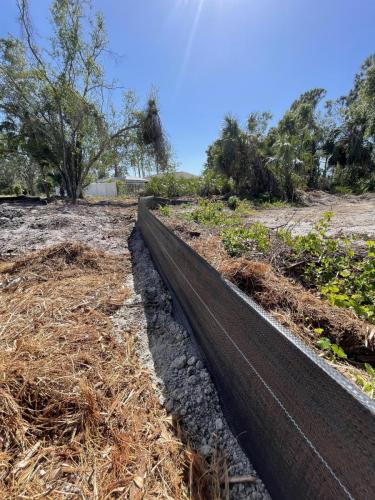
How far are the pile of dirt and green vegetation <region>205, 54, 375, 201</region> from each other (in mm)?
11170

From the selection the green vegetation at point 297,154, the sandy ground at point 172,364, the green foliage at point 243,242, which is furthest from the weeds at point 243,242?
the green vegetation at point 297,154

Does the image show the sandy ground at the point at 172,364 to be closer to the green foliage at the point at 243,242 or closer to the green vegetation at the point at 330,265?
the green foliage at the point at 243,242

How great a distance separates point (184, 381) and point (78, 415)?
0.55m

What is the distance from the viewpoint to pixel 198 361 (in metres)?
1.45

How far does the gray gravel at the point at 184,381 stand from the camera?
3.16 ft

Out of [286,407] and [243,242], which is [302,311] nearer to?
[286,407]

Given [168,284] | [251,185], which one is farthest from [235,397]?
[251,185]

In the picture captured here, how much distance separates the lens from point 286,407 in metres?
0.79

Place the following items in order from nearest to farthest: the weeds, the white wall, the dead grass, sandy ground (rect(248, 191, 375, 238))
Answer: the dead grass < the weeds < sandy ground (rect(248, 191, 375, 238)) < the white wall

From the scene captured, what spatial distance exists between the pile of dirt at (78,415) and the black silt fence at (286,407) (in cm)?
34

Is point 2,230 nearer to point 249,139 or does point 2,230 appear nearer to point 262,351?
point 262,351

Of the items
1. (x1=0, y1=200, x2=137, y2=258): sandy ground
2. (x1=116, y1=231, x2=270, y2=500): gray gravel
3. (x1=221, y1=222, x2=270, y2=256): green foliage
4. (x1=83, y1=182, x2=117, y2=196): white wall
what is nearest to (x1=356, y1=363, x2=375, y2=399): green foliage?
(x1=116, y1=231, x2=270, y2=500): gray gravel

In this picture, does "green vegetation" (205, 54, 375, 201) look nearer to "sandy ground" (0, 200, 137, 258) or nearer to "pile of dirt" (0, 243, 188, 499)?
"sandy ground" (0, 200, 137, 258)

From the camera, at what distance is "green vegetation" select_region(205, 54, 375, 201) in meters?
11.3
